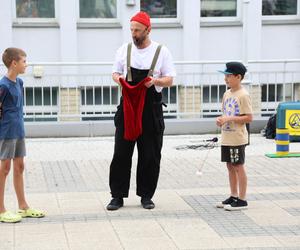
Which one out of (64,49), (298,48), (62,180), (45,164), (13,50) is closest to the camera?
(13,50)

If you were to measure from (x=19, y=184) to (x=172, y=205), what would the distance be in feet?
5.57

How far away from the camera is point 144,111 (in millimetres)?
7266

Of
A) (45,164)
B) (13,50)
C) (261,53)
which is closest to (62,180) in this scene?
(45,164)

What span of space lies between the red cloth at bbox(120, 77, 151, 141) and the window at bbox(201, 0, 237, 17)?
30.1ft

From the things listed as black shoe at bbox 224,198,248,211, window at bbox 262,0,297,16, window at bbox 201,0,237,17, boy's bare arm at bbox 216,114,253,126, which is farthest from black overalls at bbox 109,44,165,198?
window at bbox 262,0,297,16

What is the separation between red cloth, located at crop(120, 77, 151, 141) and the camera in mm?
7125

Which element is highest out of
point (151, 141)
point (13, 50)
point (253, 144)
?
point (13, 50)

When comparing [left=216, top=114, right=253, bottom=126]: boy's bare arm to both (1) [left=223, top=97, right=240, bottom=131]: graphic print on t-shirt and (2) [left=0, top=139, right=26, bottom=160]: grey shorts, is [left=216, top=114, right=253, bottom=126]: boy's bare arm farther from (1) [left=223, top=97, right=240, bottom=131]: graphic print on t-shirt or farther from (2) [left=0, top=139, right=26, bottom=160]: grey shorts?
(2) [left=0, top=139, right=26, bottom=160]: grey shorts

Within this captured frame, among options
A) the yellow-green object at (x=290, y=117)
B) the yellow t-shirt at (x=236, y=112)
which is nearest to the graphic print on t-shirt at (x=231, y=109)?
the yellow t-shirt at (x=236, y=112)

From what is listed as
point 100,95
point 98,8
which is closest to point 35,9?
point 98,8

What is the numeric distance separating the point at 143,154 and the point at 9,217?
1.57 m

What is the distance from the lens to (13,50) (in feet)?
22.2

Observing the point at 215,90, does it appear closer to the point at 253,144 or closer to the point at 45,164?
the point at 253,144

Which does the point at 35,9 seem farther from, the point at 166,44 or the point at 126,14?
the point at 166,44
